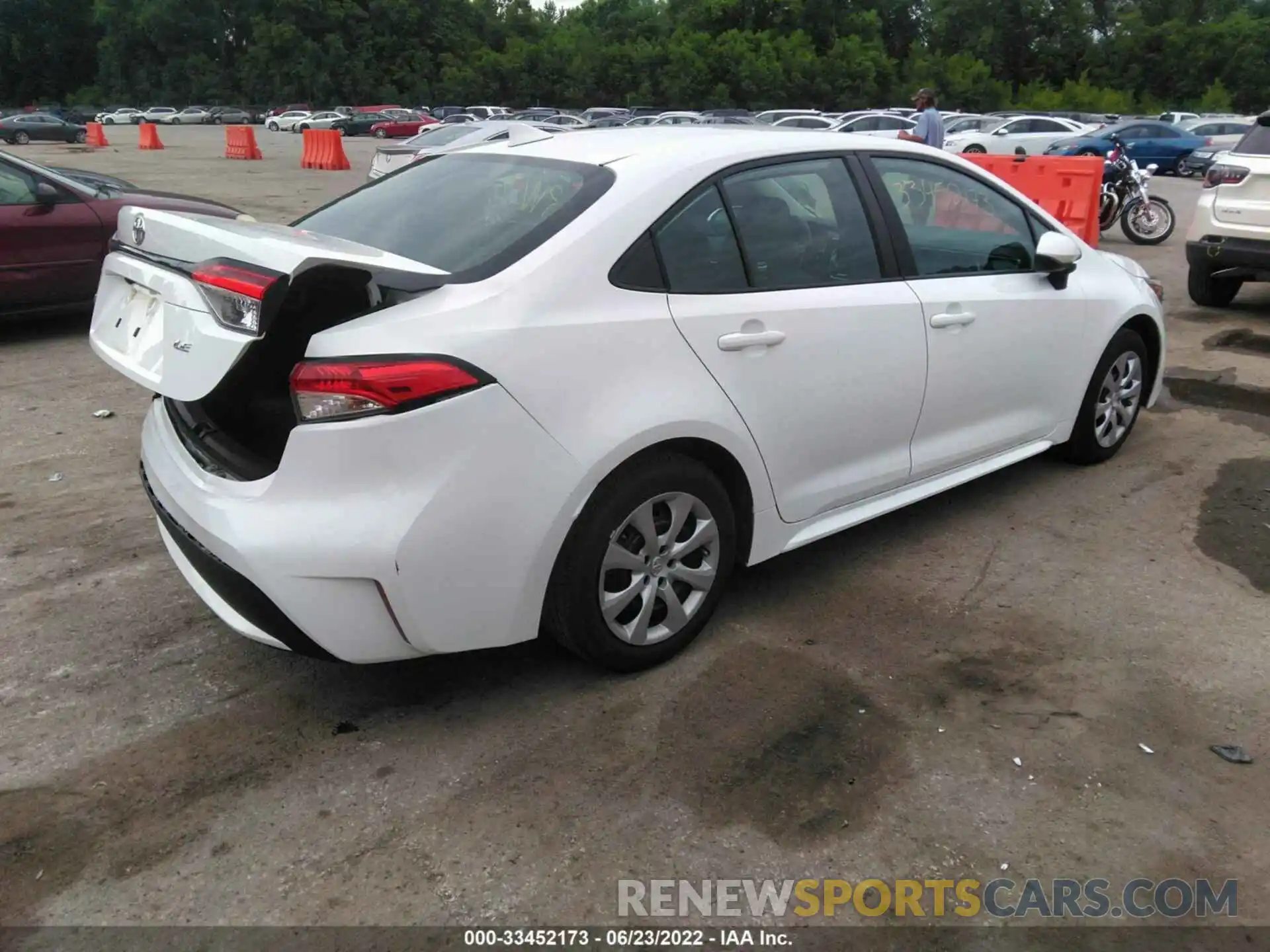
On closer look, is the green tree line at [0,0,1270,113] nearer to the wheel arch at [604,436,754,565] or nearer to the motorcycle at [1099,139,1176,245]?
the motorcycle at [1099,139,1176,245]

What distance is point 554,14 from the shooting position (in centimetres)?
8856

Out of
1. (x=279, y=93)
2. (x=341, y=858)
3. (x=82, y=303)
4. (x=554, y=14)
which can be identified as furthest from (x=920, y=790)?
(x=554, y=14)

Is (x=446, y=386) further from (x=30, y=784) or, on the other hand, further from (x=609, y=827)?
(x=30, y=784)

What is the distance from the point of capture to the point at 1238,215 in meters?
8.26

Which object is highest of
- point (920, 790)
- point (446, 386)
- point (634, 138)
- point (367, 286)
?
point (634, 138)

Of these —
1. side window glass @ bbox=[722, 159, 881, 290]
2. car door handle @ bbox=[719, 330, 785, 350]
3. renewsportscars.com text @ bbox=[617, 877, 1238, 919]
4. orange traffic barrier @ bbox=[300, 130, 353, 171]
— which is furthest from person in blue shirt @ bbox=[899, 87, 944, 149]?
orange traffic barrier @ bbox=[300, 130, 353, 171]

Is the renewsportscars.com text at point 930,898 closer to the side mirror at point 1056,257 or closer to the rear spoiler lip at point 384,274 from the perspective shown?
the rear spoiler lip at point 384,274

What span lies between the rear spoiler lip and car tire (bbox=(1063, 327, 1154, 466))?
339cm

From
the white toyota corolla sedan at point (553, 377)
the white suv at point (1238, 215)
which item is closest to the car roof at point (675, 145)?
the white toyota corolla sedan at point (553, 377)

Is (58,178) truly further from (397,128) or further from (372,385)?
(397,128)

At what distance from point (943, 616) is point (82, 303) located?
6.78 meters

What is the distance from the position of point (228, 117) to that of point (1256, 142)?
69961mm

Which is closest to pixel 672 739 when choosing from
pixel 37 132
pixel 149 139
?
pixel 149 139

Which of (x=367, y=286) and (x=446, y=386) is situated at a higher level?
(x=367, y=286)
